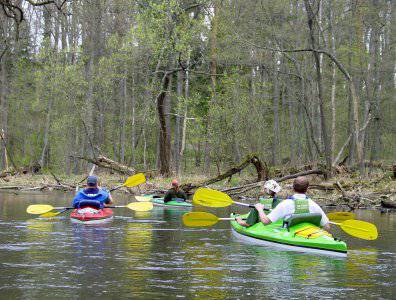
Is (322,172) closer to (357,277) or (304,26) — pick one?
(304,26)

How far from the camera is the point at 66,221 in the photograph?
1314 centimetres

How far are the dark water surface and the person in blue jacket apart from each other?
76 cm

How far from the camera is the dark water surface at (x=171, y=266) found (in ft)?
21.7

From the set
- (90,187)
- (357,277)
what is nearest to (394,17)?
(90,187)

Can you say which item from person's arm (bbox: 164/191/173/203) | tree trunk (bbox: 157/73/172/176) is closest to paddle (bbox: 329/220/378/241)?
person's arm (bbox: 164/191/173/203)

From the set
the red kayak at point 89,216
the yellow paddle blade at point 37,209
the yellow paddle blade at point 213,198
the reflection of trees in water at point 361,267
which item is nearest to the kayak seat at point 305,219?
the reflection of trees in water at point 361,267

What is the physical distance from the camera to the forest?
2381cm

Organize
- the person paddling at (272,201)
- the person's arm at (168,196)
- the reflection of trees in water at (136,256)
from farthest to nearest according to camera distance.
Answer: the person's arm at (168,196) → the person paddling at (272,201) → the reflection of trees in water at (136,256)

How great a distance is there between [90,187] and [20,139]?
28791 mm

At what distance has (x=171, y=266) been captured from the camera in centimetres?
812

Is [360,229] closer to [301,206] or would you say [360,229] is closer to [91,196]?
[301,206]

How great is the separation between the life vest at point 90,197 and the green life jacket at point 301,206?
5.45 m

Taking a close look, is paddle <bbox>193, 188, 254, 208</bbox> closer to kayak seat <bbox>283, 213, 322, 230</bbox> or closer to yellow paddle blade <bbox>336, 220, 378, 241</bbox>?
yellow paddle blade <bbox>336, 220, 378, 241</bbox>

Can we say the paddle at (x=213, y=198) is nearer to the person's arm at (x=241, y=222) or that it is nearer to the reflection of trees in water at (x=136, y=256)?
the person's arm at (x=241, y=222)
